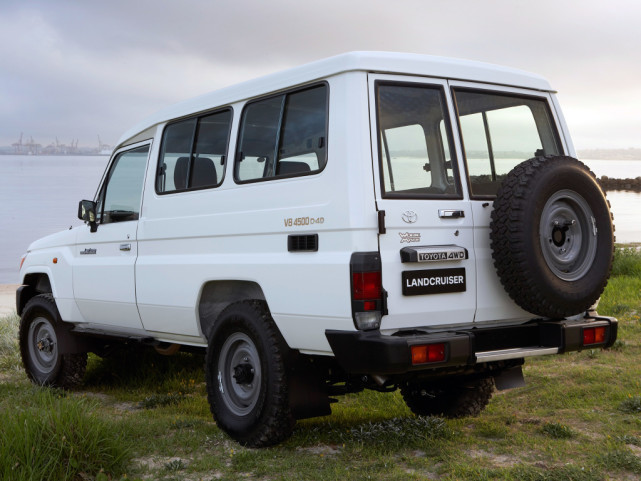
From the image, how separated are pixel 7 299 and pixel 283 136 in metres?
16.2

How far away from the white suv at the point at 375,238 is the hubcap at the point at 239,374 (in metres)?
0.01

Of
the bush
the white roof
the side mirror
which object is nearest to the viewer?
the white roof

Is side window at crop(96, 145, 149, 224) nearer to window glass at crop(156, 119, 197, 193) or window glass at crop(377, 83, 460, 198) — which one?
window glass at crop(156, 119, 197, 193)

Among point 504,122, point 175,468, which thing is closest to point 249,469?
point 175,468

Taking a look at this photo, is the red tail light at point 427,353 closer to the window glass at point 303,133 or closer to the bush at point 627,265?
the window glass at point 303,133

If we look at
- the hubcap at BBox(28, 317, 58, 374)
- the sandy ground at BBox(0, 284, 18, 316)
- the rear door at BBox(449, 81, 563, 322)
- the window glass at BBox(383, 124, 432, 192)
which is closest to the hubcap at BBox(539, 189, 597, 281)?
the rear door at BBox(449, 81, 563, 322)

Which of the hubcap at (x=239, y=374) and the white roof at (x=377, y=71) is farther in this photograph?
the hubcap at (x=239, y=374)

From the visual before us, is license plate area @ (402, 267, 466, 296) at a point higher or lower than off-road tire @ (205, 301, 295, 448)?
higher

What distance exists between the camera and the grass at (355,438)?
4469 millimetres

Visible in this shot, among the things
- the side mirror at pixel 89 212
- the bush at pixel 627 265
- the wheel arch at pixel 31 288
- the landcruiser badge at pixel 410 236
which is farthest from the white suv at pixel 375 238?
the bush at pixel 627 265

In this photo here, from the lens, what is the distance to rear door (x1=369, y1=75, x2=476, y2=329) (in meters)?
4.51

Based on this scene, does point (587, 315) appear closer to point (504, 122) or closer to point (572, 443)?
point (572, 443)

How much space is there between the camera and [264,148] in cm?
527

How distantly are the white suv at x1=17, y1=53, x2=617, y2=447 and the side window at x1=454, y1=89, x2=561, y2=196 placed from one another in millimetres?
14
